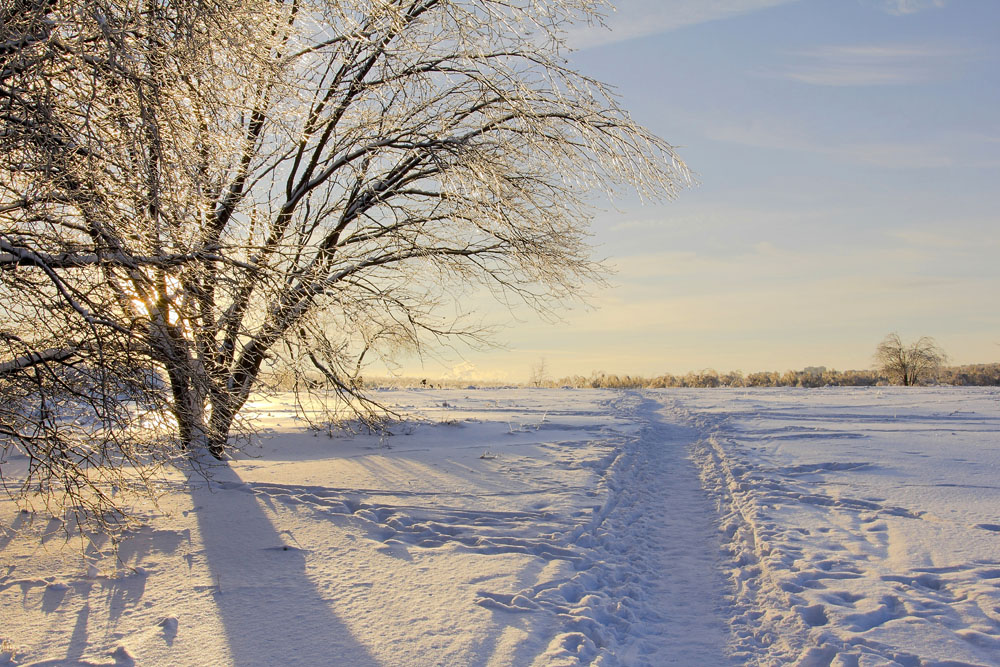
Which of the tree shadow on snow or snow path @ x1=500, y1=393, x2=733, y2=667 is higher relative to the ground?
the tree shadow on snow

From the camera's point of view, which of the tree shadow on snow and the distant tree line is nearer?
the tree shadow on snow

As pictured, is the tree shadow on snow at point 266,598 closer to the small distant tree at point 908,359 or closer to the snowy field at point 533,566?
the snowy field at point 533,566

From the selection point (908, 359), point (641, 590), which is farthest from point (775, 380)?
point (641, 590)

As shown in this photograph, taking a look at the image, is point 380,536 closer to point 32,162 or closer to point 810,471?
point 32,162

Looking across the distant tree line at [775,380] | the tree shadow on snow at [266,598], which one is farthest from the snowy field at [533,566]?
the distant tree line at [775,380]

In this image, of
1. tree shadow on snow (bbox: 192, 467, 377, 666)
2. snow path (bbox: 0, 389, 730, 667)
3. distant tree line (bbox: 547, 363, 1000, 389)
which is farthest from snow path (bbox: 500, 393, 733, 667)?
distant tree line (bbox: 547, 363, 1000, 389)

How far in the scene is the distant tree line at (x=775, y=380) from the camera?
105 feet

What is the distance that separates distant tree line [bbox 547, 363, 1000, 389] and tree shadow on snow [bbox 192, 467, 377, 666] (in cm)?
2675

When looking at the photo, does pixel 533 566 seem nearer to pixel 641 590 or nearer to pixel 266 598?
pixel 641 590

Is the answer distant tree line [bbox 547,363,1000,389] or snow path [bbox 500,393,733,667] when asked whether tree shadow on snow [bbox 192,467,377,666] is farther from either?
distant tree line [bbox 547,363,1000,389]

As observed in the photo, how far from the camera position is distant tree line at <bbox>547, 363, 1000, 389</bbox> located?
105 feet

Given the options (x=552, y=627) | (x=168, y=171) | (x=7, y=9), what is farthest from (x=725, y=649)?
(x=7, y=9)

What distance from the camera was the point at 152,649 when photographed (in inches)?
132

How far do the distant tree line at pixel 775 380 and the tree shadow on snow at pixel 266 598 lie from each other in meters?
26.8
